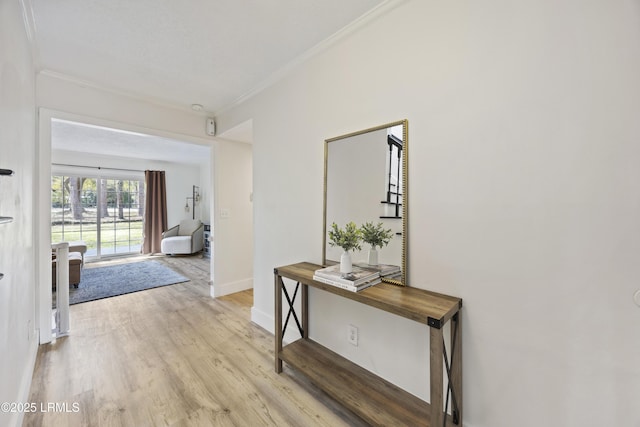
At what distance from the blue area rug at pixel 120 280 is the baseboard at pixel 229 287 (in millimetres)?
1118

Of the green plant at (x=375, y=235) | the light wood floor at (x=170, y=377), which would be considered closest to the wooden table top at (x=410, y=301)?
the green plant at (x=375, y=235)

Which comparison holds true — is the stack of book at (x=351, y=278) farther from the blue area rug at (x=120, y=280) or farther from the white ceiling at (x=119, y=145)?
the blue area rug at (x=120, y=280)

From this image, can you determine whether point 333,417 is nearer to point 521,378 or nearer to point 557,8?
point 521,378

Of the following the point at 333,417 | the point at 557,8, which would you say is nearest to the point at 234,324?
the point at 333,417

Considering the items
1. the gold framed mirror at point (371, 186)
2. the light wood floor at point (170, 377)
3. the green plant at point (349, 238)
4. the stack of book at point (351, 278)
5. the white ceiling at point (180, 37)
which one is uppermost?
the white ceiling at point (180, 37)

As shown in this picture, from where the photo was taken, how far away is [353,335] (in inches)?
71.8

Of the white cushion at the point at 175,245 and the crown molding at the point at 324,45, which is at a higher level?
the crown molding at the point at 324,45

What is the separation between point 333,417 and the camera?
1.52 metres

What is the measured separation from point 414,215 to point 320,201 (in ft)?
2.52

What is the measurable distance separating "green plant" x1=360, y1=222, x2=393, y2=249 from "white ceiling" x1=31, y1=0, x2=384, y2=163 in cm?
136

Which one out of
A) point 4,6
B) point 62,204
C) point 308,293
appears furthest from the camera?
point 62,204

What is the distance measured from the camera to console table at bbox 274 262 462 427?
112 cm

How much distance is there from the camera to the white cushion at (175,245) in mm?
6113

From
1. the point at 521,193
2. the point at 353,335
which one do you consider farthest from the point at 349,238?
the point at 521,193
